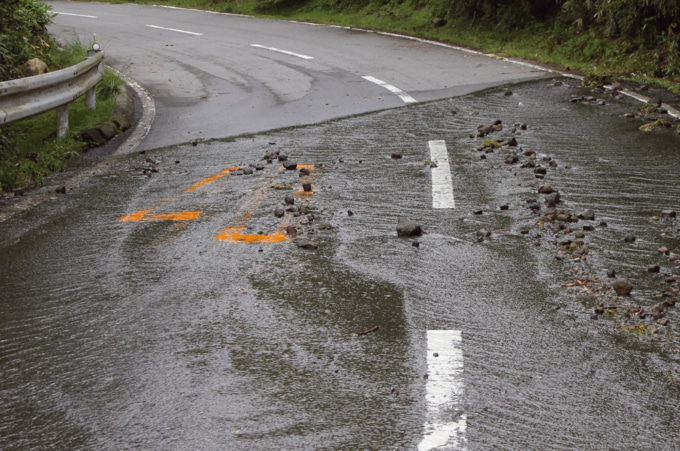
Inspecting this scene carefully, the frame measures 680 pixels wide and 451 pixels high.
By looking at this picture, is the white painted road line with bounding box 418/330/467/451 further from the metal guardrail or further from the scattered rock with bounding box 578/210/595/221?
the metal guardrail

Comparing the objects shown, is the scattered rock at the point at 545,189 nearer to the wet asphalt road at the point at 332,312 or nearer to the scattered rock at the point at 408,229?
the wet asphalt road at the point at 332,312

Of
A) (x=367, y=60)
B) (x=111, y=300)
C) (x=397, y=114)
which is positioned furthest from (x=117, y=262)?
(x=367, y=60)

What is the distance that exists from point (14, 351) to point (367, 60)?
1248 cm

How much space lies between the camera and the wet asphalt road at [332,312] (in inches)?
127

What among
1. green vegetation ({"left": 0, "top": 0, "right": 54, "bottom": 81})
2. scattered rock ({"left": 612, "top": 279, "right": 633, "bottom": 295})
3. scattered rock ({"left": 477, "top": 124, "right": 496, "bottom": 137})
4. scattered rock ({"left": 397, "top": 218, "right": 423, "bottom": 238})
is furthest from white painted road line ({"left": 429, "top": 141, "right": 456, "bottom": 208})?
green vegetation ({"left": 0, "top": 0, "right": 54, "bottom": 81})

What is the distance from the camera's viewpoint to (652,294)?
14.4 ft

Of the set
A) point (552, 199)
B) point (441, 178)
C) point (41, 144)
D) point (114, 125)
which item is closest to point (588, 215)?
point (552, 199)

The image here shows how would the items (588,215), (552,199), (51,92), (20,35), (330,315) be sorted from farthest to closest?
(20,35), (51,92), (552,199), (588,215), (330,315)

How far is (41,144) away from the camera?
29.1 ft

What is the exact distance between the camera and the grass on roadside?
7602 mm

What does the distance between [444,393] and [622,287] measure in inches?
63.0

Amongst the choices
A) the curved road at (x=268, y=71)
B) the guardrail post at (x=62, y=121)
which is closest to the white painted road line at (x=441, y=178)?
the curved road at (x=268, y=71)

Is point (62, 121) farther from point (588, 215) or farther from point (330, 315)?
point (588, 215)

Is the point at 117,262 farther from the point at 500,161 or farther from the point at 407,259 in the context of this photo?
the point at 500,161
